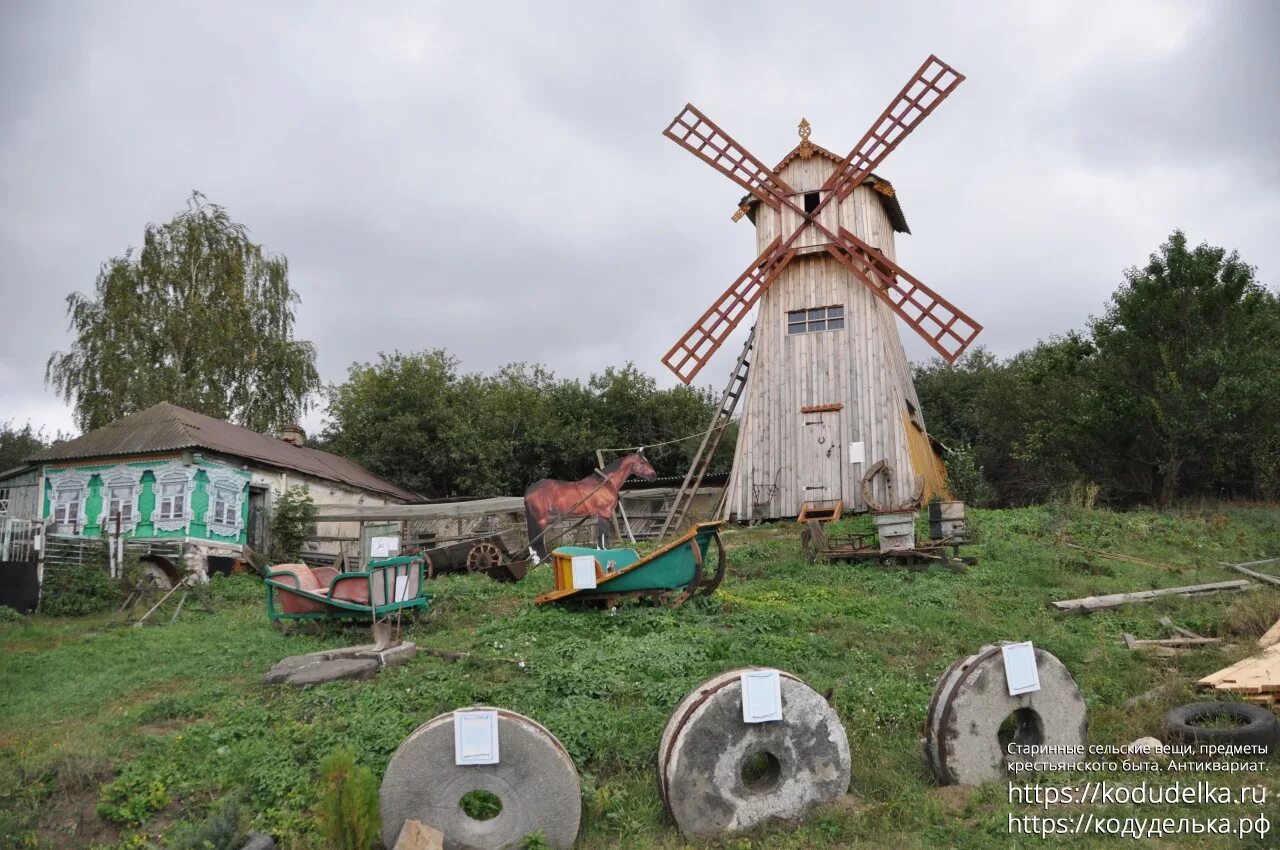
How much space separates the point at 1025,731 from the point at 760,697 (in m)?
2.25

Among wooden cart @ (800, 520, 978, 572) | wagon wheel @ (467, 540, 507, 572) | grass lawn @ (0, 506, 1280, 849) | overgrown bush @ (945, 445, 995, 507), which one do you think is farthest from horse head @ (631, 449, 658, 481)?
overgrown bush @ (945, 445, 995, 507)

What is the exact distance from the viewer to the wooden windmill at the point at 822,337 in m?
20.5

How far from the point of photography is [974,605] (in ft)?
40.3

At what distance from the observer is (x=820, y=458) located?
2072 cm

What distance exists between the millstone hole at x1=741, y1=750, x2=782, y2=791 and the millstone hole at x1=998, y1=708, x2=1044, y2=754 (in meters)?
1.73

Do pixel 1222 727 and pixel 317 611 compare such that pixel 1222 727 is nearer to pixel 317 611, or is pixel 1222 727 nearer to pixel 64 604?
pixel 317 611

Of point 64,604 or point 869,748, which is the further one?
point 64,604

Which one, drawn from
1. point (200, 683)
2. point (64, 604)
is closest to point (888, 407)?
point (200, 683)

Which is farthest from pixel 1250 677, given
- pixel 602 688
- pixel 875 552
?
pixel 875 552

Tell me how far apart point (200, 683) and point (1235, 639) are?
36.5 ft

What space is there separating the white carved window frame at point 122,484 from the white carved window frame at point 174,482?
46 centimetres

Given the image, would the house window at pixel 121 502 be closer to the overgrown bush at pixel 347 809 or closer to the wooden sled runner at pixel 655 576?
the wooden sled runner at pixel 655 576

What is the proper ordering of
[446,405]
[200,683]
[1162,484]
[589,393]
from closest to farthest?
[200,683] < [1162,484] < [446,405] < [589,393]

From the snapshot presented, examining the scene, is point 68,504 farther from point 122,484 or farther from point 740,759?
point 740,759
